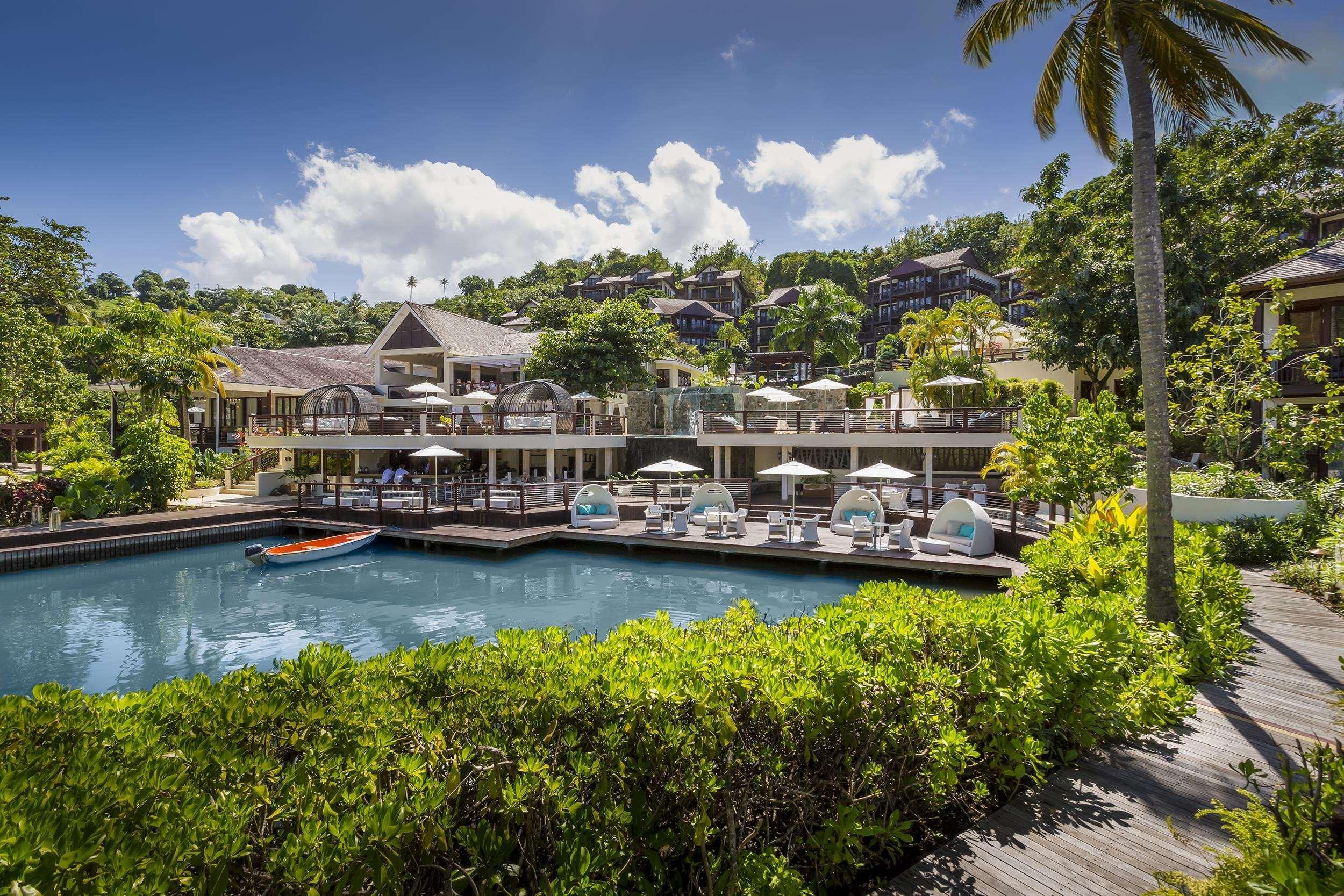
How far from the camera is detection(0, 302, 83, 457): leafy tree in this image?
24484 mm

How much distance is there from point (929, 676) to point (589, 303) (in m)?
42.1

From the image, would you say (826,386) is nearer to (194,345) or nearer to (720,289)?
(194,345)

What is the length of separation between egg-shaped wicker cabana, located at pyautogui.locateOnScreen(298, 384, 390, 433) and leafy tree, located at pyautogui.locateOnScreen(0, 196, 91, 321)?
9.21 metres

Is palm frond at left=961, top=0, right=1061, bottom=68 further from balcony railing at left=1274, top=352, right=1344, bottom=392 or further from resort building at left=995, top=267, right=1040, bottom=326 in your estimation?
resort building at left=995, top=267, right=1040, bottom=326

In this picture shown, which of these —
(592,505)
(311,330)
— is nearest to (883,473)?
(592,505)

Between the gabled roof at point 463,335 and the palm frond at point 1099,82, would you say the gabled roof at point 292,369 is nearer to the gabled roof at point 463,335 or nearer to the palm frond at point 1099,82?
the gabled roof at point 463,335

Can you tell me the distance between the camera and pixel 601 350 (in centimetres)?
3141

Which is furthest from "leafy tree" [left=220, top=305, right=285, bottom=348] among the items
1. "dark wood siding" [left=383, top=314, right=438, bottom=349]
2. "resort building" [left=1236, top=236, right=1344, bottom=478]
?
"resort building" [left=1236, top=236, right=1344, bottom=478]

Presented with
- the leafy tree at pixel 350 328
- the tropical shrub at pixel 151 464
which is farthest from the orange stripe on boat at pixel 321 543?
the leafy tree at pixel 350 328

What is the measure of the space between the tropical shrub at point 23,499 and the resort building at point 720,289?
63154mm

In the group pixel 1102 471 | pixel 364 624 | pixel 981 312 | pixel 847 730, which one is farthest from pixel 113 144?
pixel 981 312

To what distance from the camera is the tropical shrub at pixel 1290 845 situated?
6.94 ft

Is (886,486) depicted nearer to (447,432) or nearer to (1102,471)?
(1102,471)

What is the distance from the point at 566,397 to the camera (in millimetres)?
27984
